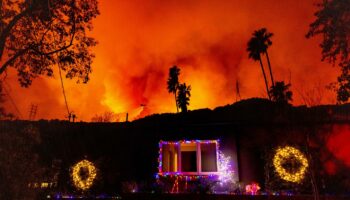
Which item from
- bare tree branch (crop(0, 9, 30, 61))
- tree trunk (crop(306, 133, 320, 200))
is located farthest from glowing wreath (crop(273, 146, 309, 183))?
bare tree branch (crop(0, 9, 30, 61))

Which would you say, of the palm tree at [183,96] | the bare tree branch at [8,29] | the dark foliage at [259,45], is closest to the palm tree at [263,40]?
the dark foliage at [259,45]

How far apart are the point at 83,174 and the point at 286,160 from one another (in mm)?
10310

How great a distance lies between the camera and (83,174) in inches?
618

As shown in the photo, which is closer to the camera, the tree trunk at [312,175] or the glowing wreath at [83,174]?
the tree trunk at [312,175]

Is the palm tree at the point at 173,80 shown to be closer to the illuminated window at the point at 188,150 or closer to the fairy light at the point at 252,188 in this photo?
the illuminated window at the point at 188,150

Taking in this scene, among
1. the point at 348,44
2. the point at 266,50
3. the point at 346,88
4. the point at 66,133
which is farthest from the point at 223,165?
the point at 266,50

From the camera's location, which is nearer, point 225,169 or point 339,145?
point 339,145

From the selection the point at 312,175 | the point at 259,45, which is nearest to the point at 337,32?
the point at 312,175

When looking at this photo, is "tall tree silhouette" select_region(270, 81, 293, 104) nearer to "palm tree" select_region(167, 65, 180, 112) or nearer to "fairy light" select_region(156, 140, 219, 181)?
"palm tree" select_region(167, 65, 180, 112)

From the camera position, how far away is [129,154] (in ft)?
55.0

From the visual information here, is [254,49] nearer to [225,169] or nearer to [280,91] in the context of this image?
[280,91]

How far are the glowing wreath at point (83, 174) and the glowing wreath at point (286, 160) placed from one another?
933 cm

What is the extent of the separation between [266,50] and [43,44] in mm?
31504

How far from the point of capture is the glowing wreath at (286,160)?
13.6m
